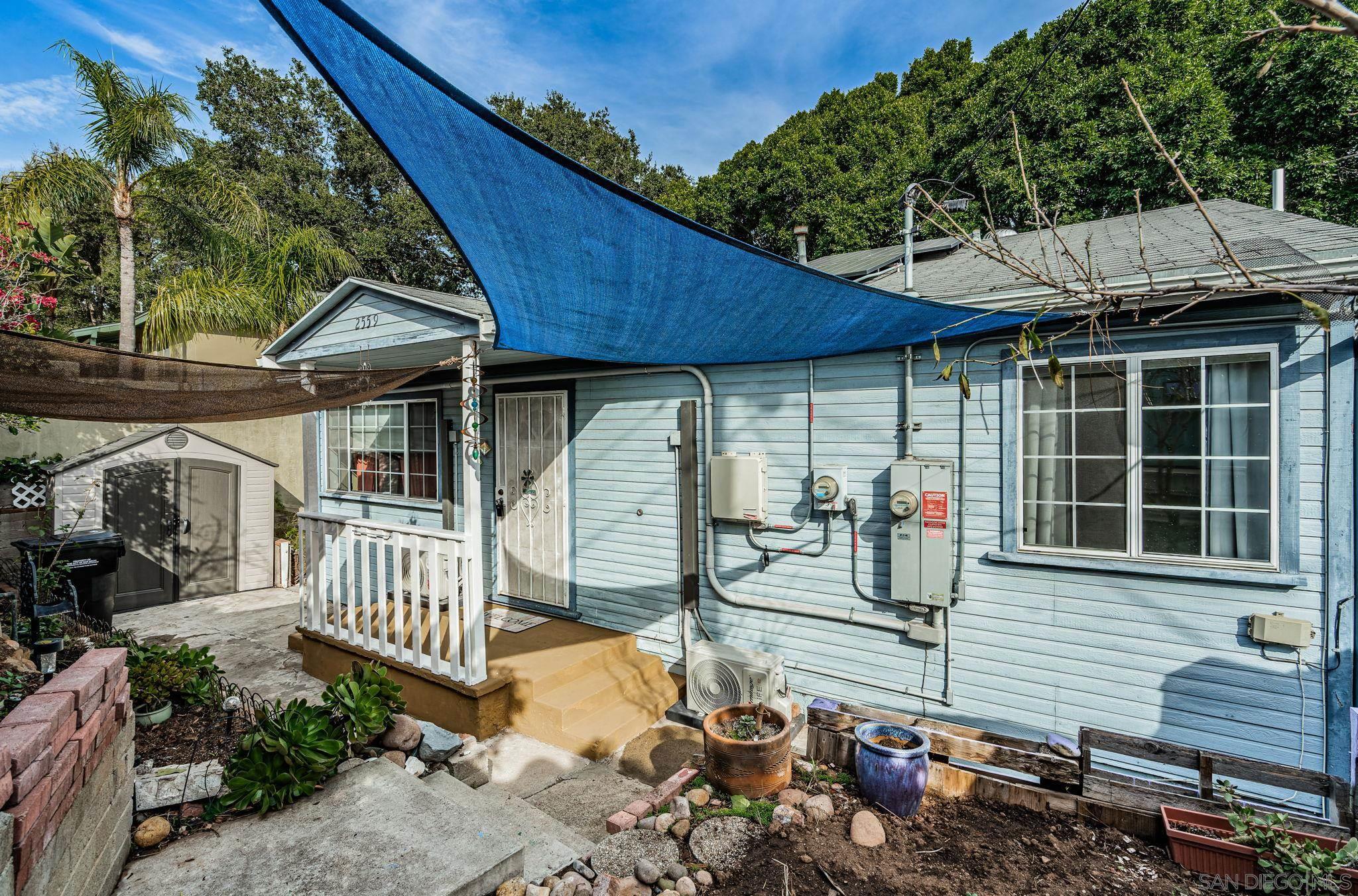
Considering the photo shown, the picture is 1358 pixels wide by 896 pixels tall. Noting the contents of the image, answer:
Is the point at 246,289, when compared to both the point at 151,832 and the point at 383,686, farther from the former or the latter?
the point at 151,832

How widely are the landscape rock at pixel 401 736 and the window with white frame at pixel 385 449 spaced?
3183 millimetres

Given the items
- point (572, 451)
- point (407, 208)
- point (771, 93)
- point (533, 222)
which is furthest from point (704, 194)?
point (533, 222)

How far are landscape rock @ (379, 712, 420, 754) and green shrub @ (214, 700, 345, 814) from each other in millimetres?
579

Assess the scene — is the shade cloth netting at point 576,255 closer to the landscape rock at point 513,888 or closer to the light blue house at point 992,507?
the light blue house at point 992,507

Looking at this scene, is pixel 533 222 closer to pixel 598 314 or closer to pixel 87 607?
pixel 598 314

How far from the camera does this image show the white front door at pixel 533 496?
5.80 meters

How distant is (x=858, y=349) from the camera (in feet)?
14.0

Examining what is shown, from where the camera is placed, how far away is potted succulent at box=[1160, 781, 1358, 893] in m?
2.29

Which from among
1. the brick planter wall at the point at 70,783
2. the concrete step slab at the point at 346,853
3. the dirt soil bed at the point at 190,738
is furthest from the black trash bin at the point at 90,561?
the concrete step slab at the point at 346,853

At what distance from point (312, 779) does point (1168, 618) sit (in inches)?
178

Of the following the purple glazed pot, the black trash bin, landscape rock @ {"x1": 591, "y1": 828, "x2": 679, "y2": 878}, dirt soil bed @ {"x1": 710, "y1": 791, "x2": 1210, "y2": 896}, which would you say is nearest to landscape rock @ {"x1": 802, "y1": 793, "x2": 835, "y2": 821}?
dirt soil bed @ {"x1": 710, "y1": 791, "x2": 1210, "y2": 896}

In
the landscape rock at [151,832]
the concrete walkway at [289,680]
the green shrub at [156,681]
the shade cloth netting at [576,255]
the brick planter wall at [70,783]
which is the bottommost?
the concrete walkway at [289,680]

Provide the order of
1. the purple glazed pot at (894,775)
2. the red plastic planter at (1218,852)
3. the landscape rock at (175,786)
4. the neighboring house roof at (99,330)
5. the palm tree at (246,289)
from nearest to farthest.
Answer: the red plastic planter at (1218,852) < the landscape rock at (175,786) < the purple glazed pot at (894,775) < the palm tree at (246,289) < the neighboring house roof at (99,330)

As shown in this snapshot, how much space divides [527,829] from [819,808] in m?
1.45
